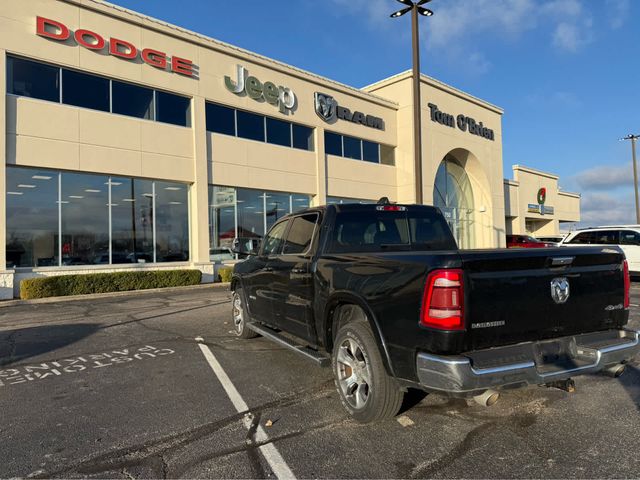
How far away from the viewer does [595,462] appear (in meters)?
2.99

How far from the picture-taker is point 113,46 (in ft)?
51.8

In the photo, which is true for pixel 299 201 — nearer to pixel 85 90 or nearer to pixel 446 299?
pixel 85 90

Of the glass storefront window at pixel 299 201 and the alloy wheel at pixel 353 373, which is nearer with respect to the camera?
the alloy wheel at pixel 353 373

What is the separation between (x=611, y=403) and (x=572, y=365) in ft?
3.90

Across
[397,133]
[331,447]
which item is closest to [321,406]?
[331,447]

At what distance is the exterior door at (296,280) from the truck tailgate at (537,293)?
179 centimetres

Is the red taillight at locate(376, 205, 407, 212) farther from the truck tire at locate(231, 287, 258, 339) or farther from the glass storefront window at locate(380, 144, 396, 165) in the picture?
the glass storefront window at locate(380, 144, 396, 165)

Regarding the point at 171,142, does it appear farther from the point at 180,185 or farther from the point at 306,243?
the point at 306,243

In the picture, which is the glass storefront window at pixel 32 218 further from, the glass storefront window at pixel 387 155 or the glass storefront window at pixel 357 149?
the glass storefront window at pixel 387 155

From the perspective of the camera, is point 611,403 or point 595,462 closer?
point 595,462

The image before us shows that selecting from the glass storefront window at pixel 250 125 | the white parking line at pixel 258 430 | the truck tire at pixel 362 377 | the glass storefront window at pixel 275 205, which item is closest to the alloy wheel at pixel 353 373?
the truck tire at pixel 362 377

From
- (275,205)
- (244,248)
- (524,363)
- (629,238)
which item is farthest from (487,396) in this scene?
(275,205)

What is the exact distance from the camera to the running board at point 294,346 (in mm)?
4191

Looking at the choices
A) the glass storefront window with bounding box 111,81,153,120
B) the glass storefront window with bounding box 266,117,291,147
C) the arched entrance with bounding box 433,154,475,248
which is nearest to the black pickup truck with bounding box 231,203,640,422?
the glass storefront window with bounding box 111,81,153,120
